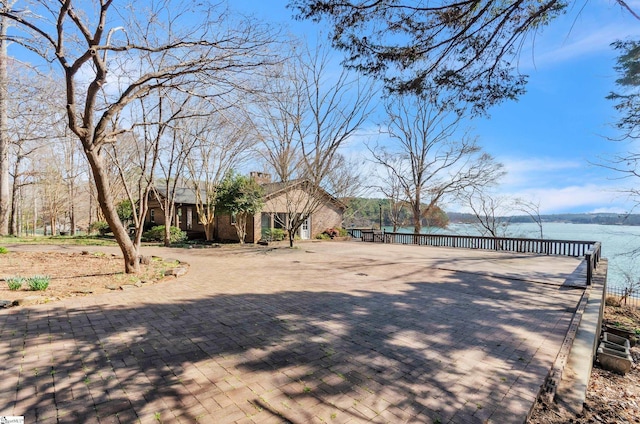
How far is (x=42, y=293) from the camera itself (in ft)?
17.5

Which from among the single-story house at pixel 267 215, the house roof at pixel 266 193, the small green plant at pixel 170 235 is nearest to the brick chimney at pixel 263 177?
the single-story house at pixel 267 215

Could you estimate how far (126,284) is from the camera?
20.4 ft

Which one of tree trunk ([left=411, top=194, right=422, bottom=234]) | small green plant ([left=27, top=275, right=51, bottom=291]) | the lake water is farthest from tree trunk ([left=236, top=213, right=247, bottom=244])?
the lake water

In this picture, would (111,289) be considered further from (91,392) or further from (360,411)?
(360,411)

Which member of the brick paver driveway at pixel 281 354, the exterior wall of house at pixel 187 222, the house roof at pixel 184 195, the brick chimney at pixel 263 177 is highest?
the brick chimney at pixel 263 177

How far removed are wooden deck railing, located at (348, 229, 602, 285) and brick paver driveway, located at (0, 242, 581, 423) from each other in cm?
770

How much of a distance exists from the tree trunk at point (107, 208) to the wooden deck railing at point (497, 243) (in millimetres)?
12576

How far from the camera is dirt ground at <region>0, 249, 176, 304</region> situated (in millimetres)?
5344

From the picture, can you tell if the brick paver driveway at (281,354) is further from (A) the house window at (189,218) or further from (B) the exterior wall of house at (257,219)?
(A) the house window at (189,218)

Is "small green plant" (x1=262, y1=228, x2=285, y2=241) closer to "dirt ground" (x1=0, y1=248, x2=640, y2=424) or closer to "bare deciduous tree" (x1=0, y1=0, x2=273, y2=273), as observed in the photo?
"dirt ground" (x1=0, y1=248, x2=640, y2=424)

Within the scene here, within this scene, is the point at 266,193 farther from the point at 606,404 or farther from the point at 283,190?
the point at 606,404

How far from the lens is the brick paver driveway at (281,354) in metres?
2.35

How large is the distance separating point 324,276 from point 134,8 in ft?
23.6

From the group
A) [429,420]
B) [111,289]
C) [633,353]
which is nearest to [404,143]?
[633,353]
